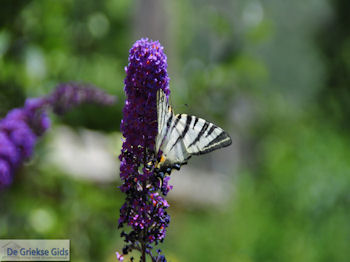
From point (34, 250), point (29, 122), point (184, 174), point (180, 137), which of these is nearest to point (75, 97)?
point (29, 122)

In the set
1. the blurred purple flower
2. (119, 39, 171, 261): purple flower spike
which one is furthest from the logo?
(119, 39, 171, 261): purple flower spike

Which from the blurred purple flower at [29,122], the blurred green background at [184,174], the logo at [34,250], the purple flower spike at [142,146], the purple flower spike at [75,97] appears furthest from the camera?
the blurred green background at [184,174]

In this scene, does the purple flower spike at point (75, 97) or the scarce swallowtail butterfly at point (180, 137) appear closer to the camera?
the scarce swallowtail butterfly at point (180, 137)

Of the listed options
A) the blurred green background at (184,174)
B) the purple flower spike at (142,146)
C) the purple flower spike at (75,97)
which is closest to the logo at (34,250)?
the blurred green background at (184,174)

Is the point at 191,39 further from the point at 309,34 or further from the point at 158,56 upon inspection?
the point at 158,56

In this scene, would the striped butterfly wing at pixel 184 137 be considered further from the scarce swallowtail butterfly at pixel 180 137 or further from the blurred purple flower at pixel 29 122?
the blurred purple flower at pixel 29 122

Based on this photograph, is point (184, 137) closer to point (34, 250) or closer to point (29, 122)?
point (29, 122)

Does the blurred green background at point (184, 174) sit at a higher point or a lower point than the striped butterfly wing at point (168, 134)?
higher
